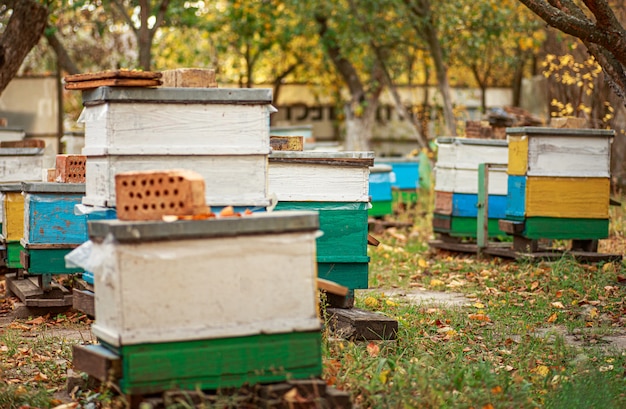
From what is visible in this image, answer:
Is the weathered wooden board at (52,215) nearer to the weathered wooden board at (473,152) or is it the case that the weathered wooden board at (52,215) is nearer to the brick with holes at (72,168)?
the brick with holes at (72,168)

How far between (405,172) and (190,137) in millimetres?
13029

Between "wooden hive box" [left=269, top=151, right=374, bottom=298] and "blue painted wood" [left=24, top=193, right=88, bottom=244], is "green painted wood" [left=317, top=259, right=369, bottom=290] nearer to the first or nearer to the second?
"wooden hive box" [left=269, top=151, right=374, bottom=298]

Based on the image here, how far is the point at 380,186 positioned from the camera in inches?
626

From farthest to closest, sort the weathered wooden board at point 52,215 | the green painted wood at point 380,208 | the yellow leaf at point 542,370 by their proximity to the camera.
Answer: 1. the green painted wood at point 380,208
2. the weathered wooden board at point 52,215
3. the yellow leaf at point 542,370

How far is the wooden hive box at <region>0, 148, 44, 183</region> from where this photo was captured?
35.4 ft

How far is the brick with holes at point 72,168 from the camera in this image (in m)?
8.72

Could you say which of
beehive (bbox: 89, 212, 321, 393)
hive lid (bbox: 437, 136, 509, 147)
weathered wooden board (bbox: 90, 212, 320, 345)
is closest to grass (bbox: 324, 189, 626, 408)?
beehive (bbox: 89, 212, 321, 393)

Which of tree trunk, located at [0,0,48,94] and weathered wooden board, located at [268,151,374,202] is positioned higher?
tree trunk, located at [0,0,48,94]

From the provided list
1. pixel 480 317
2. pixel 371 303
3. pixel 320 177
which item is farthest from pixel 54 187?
pixel 480 317

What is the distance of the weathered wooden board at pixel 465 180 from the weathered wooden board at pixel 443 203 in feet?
0.26

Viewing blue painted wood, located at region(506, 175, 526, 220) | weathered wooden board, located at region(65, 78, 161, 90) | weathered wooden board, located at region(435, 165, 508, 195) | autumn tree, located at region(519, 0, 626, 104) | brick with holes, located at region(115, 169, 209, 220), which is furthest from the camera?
weathered wooden board, located at region(435, 165, 508, 195)

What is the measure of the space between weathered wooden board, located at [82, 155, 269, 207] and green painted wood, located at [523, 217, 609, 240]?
591cm

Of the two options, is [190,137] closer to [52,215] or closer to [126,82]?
[126,82]

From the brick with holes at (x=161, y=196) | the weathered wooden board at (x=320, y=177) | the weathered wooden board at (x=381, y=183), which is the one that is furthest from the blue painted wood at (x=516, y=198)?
the brick with holes at (x=161, y=196)
